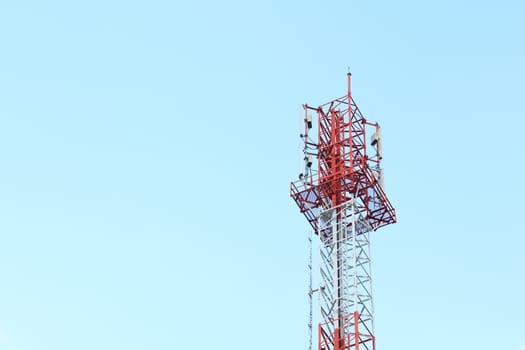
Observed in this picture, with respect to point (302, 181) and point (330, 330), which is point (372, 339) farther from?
point (302, 181)

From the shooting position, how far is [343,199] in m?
88.8

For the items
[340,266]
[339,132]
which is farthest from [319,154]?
[340,266]

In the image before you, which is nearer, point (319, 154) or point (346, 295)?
Answer: point (346, 295)

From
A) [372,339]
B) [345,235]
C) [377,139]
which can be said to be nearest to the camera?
[372,339]

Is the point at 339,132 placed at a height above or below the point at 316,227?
above

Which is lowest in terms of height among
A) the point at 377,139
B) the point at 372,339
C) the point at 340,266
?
the point at 372,339

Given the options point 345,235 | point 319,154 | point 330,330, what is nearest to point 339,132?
point 319,154

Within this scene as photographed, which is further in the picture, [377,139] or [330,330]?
[377,139]

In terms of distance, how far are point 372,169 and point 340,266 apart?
843 cm

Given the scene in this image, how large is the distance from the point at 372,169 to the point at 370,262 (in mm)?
7811

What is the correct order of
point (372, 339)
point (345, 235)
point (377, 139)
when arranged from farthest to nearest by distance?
point (377, 139) → point (345, 235) → point (372, 339)

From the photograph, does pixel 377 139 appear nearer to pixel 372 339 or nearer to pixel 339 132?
pixel 339 132

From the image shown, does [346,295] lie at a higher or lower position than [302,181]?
lower

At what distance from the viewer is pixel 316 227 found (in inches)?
3494
